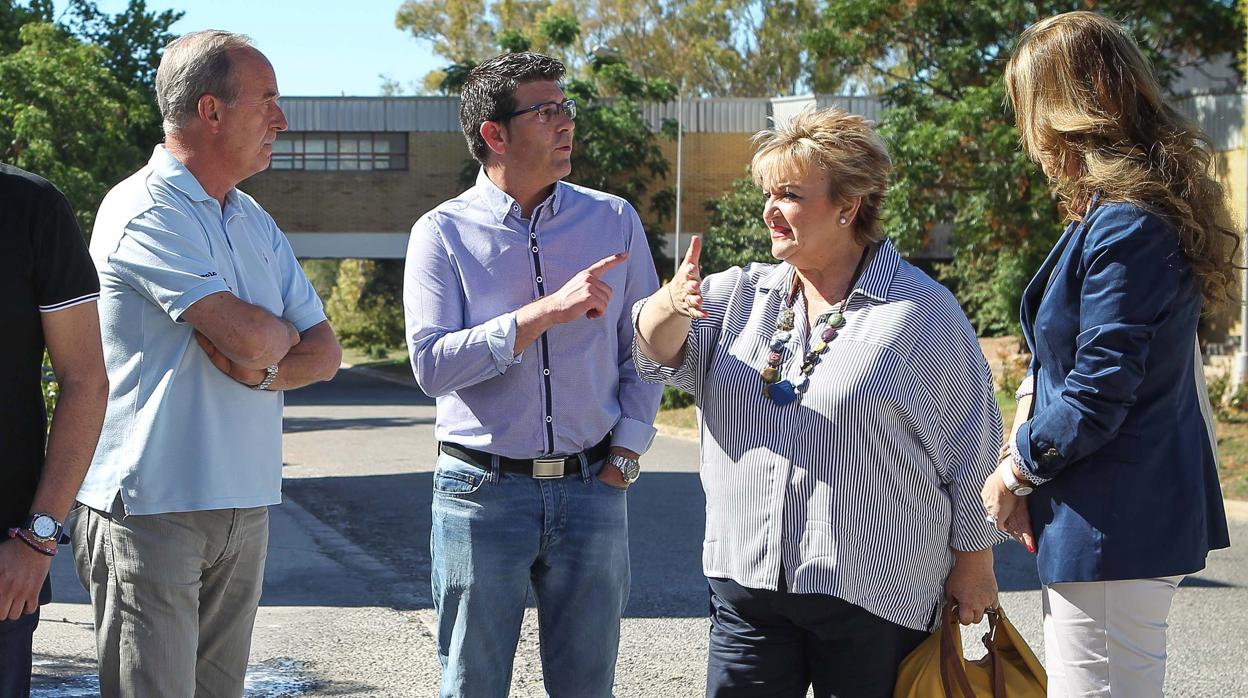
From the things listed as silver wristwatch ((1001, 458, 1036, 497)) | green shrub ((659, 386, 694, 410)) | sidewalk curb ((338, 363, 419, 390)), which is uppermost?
silver wristwatch ((1001, 458, 1036, 497))

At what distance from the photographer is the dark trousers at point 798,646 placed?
10.2 feet

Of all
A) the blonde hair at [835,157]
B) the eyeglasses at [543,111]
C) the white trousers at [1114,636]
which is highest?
the eyeglasses at [543,111]

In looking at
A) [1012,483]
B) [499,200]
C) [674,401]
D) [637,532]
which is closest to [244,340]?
[499,200]

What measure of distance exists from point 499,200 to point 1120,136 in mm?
1648

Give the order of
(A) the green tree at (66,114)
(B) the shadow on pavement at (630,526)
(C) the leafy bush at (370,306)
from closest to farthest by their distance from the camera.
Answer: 1. (B) the shadow on pavement at (630,526)
2. (A) the green tree at (66,114)
3. (C) the leafy bush at (370,306)

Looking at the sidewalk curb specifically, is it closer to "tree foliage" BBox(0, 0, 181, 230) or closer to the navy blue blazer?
"tree foliage" BBox(0, 0, 181, 230)

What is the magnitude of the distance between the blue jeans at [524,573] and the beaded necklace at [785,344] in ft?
2.28

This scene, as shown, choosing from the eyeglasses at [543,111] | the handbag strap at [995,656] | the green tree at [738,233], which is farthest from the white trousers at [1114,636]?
the green tree at [738,233]

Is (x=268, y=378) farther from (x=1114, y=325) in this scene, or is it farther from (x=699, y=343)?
(x=1114, y=325)

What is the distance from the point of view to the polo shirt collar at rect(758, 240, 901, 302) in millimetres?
3145

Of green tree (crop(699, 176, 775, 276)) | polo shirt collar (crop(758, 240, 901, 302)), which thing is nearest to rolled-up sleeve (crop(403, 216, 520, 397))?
polo shirt collar (crop(758, 240, 901, 302))

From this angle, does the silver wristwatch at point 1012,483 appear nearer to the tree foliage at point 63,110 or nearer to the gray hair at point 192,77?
the gray hair at point 192,77

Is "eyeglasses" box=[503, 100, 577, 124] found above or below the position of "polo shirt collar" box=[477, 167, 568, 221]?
above

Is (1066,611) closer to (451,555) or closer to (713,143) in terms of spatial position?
(451,555)
